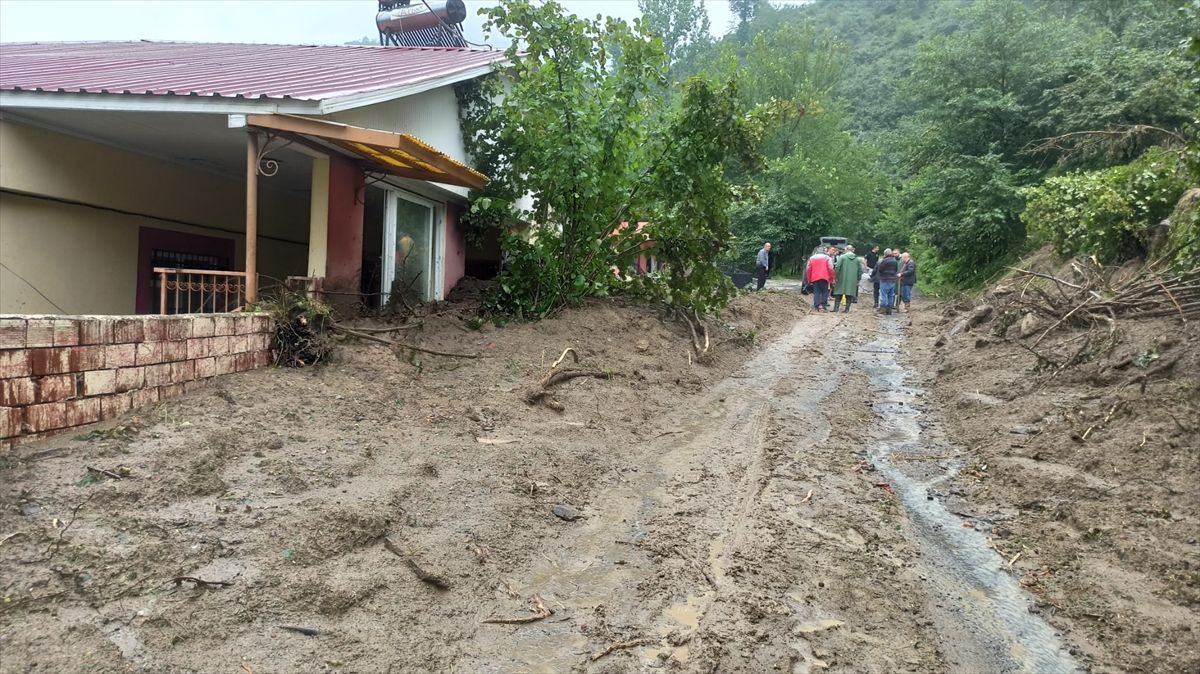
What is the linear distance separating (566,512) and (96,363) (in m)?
3.16

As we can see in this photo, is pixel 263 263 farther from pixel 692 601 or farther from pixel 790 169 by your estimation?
pixel 790 169

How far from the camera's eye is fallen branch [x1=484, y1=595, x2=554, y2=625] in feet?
→ 11.4

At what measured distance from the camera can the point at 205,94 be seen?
6.54 meters

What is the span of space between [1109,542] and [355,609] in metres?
4.53

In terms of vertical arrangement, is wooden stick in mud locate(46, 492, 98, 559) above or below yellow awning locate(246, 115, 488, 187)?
below

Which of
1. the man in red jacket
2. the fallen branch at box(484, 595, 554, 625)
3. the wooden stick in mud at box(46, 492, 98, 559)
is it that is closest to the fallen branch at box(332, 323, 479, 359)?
the wooden stick in mud at box(46, 492, 98, 559)

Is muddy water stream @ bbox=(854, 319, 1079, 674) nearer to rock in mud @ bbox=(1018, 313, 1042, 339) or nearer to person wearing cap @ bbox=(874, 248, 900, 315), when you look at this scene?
rock in mud @ bbox=(1018, 313, 1042, 339)

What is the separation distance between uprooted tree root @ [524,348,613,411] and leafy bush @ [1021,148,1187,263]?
318 inches

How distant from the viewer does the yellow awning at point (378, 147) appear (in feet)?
21.3

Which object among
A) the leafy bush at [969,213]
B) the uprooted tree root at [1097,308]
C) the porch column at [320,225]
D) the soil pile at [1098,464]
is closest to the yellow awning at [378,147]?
the porch column at [320,225]

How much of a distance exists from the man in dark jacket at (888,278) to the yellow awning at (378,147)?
41.0 ft

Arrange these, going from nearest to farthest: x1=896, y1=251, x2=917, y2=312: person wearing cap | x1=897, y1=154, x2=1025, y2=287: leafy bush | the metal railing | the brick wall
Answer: the brick wall → the metal railing → x1=897, y1=154, x2=1025, y2=287: leafy bush → x1=896, y1=251, x2=917, y2=312: person wearing cap

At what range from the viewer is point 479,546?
4125 mm

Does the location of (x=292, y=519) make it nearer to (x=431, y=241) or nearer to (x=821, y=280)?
(x=431, y=241)
